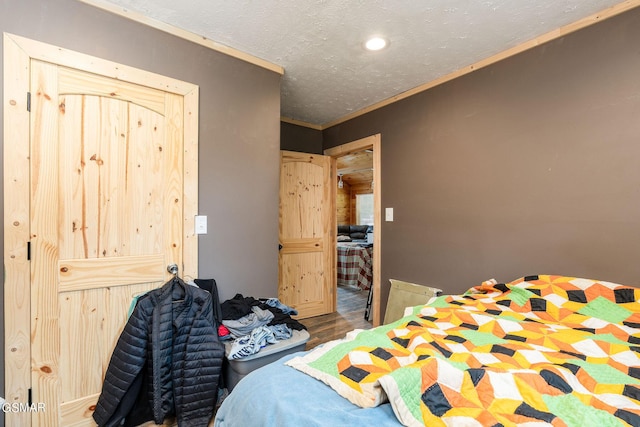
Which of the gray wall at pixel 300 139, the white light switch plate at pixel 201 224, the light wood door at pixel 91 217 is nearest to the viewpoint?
the light wood door at pixel 91 217

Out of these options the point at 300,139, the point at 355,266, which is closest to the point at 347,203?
the point at 355,266

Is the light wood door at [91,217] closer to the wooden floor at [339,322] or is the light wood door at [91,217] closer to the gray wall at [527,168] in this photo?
the wooden floor at [339,322]

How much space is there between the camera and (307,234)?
3.56 m

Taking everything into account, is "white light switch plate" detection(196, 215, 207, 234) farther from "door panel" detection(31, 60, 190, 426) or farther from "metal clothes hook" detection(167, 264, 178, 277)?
"metal clothes hook" detection(167, 264, 178, 277)

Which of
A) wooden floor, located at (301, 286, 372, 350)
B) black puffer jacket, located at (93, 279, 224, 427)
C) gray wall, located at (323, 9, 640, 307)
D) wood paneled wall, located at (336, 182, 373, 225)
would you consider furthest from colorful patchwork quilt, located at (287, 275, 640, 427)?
wood paneled wall, located at (336, 182, 373, 225)

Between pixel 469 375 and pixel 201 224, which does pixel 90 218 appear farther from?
pixel 469 375

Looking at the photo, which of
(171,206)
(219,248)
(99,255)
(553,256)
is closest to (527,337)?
(553,256)

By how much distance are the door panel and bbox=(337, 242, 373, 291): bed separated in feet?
11.9

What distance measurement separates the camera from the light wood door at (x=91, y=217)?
4.97ft

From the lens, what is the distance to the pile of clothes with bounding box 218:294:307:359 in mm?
1717

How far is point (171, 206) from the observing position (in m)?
1.89

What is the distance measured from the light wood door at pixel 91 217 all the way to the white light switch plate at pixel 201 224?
0.08 meters

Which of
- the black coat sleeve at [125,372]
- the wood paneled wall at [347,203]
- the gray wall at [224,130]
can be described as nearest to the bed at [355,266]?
the gray wall at [224,130]

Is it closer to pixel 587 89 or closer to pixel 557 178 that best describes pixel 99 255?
pixel 557 178
